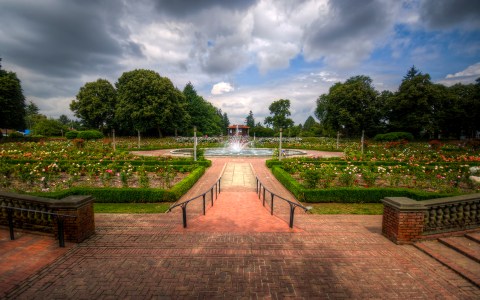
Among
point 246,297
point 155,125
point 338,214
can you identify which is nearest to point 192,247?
point 246,297

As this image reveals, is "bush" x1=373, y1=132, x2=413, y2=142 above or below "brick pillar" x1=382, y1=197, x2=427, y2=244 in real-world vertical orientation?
above

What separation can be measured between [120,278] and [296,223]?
4617mm

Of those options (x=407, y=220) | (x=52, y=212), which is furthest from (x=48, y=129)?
(x=407, y=220)

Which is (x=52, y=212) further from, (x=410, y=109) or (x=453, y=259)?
(x=410, y=109)

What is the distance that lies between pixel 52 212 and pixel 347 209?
341 inches

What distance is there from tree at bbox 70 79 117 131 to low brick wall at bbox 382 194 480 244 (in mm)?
44039

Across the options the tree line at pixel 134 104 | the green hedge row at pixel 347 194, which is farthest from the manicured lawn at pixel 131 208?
the tree line at pixel 134 104

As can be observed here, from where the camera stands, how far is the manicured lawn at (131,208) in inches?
307

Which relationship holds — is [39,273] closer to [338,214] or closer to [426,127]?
[338,214]

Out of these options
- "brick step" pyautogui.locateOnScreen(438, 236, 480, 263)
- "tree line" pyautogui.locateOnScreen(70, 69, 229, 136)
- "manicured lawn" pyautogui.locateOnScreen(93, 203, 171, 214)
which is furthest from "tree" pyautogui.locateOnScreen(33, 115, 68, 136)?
"brick step" pyautogui.locateOnScreen(438, 236, 480, 263)

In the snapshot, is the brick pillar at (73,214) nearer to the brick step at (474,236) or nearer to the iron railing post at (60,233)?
the iron railing post at (60,233)

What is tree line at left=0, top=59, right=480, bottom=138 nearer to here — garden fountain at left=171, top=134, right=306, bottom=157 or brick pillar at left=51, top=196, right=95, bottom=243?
garden fountain at left=171, top=134, right=306, bottom=157

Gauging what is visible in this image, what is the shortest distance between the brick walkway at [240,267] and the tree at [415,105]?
123 feet

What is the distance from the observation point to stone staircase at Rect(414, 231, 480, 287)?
4.16 meters
